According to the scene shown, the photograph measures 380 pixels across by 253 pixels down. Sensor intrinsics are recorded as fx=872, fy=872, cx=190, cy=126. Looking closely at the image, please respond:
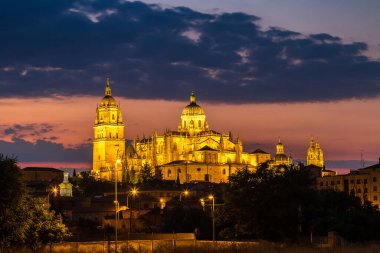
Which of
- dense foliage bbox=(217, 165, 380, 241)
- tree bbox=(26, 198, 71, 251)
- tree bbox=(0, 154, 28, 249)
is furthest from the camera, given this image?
dense foliage bbox=(217, 165, 380, 241)

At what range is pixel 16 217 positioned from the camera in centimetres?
5222

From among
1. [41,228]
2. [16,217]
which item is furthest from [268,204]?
[16,217]

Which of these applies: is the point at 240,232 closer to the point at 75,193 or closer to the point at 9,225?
the point at 9,225

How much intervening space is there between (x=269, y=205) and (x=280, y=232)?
81.6 inches

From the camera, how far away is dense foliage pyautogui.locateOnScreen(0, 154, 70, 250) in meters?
51.5

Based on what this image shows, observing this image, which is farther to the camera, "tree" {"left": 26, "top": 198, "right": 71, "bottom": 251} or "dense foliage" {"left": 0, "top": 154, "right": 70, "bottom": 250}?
"tree" {"left": 26, "top": 198, "right": 71, "bottom": 251}

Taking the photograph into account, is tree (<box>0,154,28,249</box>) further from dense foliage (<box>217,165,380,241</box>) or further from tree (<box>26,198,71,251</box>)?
dense foliage (<box>217,165,380,241</box>)

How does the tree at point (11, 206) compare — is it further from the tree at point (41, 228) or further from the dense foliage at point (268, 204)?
the dense foliage at point (268, 204)

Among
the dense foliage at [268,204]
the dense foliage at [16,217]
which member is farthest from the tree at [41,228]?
the dense foliage at [268,204]

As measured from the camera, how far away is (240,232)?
65.2 meters

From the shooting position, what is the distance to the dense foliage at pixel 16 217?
5153 centimetres

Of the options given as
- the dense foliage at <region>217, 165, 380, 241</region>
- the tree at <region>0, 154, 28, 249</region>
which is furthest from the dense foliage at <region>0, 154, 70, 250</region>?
the dense foliage at <region>217, 165, 380, 241</region>

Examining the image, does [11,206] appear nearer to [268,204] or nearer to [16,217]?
[16,217]

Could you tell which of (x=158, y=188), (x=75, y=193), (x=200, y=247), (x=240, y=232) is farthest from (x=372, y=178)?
(x=200, y=247)
